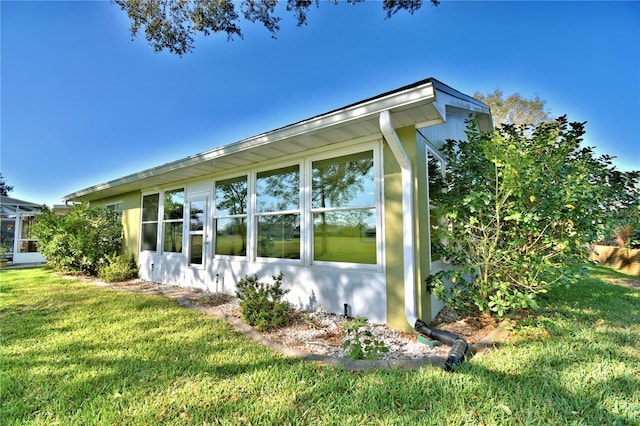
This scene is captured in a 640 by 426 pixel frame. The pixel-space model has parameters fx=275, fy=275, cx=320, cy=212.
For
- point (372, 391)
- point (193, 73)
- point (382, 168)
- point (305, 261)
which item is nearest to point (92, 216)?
point (193, 73)

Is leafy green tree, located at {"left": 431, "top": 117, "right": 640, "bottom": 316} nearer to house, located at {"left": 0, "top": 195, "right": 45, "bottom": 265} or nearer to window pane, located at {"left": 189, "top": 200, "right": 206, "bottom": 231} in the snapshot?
window pane, located at {"left": 189, "top": 200, "right": 206, "bottom": 231}

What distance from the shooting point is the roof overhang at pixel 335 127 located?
3.11 meters

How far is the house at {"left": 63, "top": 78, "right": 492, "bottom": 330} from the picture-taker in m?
A: 3.58

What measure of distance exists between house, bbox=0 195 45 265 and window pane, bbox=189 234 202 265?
10.9 m

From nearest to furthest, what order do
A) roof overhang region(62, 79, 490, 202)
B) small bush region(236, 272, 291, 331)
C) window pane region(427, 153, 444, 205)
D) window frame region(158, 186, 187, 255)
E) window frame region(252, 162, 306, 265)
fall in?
roof overhang region(62, 79, 490, 202)
small bush region(236, 272, 291, 331)
window pane region(427, 153, 444, 205)
window frame region(252, 162, 306, 265)
window frame region(158, 186, 187, 255)

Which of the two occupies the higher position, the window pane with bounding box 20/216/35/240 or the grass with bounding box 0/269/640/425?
the window pane with bounding box 20/216/35/240

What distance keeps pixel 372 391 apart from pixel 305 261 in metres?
2.59

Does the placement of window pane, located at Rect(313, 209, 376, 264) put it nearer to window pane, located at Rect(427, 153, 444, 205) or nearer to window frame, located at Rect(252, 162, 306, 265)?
window frame, located at Rect(252, 162, 306, 265)

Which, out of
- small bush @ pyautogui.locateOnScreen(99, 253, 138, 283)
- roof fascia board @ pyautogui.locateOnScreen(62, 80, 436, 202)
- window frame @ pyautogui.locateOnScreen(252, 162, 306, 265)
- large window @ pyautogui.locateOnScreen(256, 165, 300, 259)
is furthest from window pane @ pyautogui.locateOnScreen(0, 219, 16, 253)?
large window @ pyautogui.locateOnScreen(256, 165, 300, 259)

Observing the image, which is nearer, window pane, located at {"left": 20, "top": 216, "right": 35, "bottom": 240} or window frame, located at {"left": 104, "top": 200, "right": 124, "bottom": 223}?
window frame, located at {"left": 104, "top": 200, "right": 124, "bottom": 223}

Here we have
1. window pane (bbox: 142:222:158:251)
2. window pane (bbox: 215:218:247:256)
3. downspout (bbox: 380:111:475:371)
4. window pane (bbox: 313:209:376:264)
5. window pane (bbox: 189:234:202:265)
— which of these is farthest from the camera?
window pane (bbox: 142:222:158:251)

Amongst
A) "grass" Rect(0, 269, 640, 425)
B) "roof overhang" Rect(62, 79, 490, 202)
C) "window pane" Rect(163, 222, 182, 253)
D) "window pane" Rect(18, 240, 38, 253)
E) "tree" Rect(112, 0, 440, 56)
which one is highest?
"tree" Rect(112, 0, 440, 56)

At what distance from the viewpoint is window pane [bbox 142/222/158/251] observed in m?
7.90

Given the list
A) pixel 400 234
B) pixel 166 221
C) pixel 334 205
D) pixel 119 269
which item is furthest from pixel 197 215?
pixel 400 234
